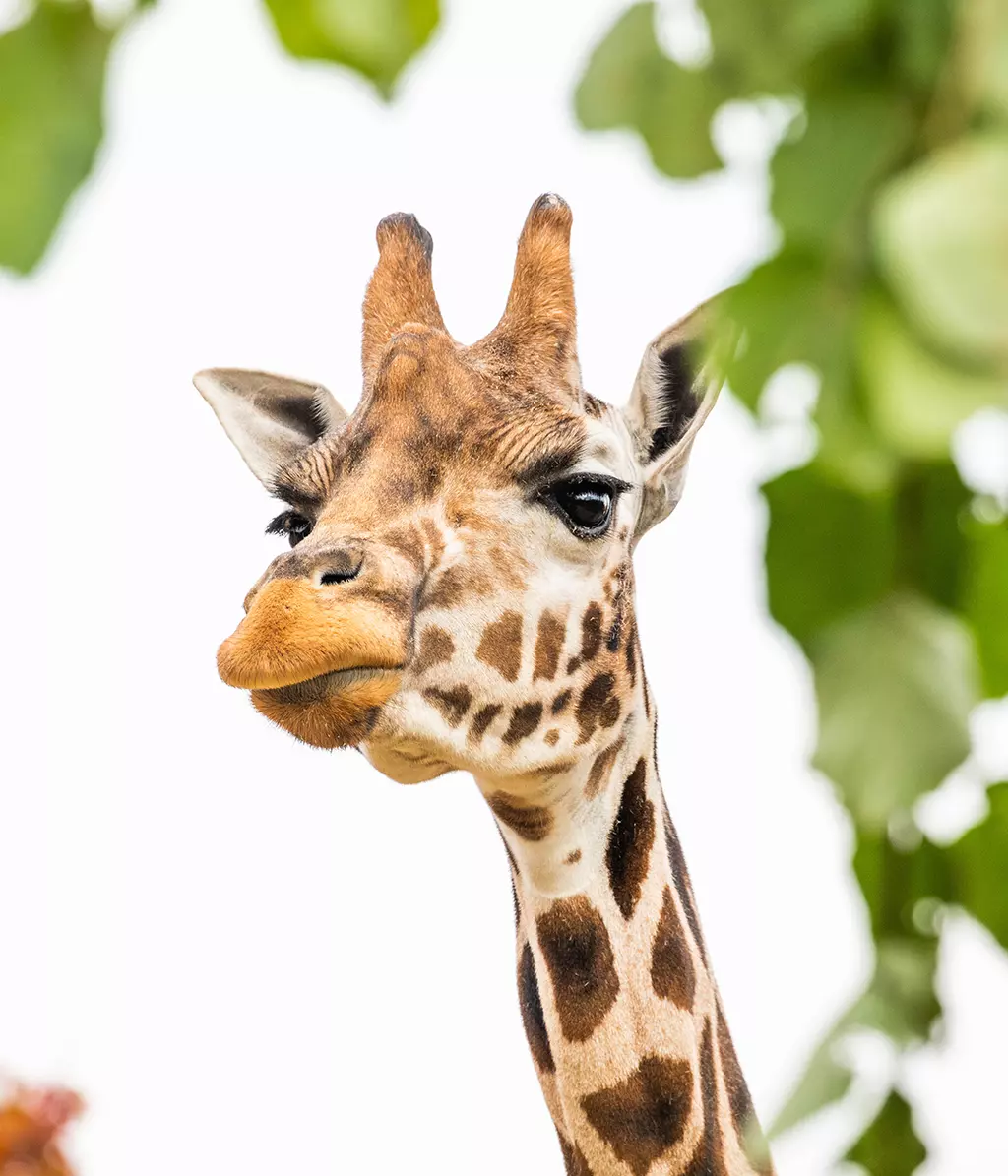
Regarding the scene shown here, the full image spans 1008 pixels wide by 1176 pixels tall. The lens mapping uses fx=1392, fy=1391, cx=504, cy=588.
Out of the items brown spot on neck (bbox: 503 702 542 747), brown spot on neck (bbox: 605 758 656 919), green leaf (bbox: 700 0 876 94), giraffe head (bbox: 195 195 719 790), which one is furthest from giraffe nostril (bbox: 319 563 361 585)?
green leaf (bbox: 700 0 876 94)

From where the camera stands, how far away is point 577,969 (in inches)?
26.8

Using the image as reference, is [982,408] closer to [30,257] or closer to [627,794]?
[30,257]

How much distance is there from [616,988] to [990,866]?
0.50m

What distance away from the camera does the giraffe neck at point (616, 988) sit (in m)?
0.67

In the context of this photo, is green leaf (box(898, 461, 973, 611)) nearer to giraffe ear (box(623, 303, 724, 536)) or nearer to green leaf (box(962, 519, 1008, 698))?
green leaf (box(962, 519, 1008, 698))

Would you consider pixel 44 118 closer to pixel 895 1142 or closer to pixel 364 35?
pixel 364 35

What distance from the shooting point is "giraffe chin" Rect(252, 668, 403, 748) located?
569mm

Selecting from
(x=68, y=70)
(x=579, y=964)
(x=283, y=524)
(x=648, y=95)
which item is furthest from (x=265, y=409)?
(x=68, y=70)

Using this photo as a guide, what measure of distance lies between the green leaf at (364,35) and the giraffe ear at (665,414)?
1.77 feet

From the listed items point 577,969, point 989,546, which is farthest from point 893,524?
point 577,969

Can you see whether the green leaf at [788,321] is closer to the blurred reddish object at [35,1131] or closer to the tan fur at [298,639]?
the tan fur at [298,639]

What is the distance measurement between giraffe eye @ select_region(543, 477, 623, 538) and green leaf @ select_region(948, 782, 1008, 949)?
465 millimetres

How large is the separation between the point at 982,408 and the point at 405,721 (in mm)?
469

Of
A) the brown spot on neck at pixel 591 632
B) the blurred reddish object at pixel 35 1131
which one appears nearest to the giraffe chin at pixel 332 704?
the brown spot on neck at pixel 591 632
